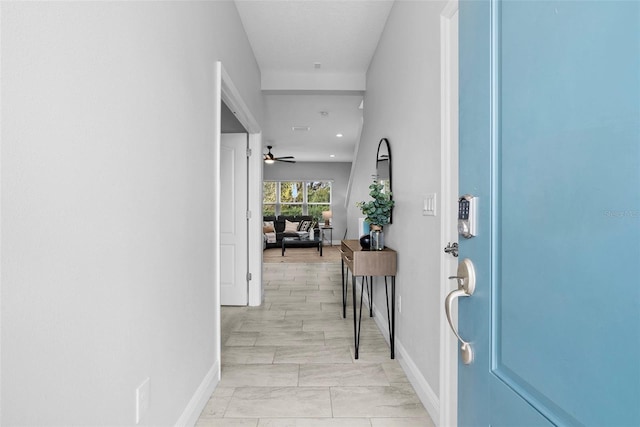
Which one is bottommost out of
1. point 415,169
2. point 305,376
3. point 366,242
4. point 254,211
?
point 305,376

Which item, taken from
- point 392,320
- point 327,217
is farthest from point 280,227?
point 392,320

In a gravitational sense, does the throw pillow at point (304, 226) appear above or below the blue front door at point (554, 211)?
below

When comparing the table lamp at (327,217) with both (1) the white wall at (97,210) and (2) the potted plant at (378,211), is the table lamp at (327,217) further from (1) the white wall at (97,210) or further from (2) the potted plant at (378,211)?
(1) the white wall at (97,210)

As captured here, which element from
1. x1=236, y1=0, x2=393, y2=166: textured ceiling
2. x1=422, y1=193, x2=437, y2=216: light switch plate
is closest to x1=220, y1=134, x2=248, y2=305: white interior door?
x1=236, y1=0, x2=393, y2=166: textured ceiling

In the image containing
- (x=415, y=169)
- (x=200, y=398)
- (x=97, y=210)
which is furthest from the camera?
(x=415, y=169)

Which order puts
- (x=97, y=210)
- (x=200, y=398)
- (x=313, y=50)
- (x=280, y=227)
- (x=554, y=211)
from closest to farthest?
(x=554, y=211) → (x=97, y=210) → (x=200, y=398) → (x=313, y=50) → (x=280, y=227)

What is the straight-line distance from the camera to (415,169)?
2.17 meters

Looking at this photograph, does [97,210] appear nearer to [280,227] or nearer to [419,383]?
[419,383]

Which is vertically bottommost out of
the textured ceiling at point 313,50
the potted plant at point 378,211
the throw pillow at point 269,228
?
the throw pillow at point 269,228

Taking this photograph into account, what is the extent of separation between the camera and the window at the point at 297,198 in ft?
36.8

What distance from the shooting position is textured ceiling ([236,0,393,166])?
2721 millimetres

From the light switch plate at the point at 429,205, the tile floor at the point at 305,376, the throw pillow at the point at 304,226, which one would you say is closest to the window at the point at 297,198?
the throw pillow at the point at 304,226

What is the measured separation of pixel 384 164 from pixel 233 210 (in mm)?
1793

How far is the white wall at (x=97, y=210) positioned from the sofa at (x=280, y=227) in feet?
26.9
